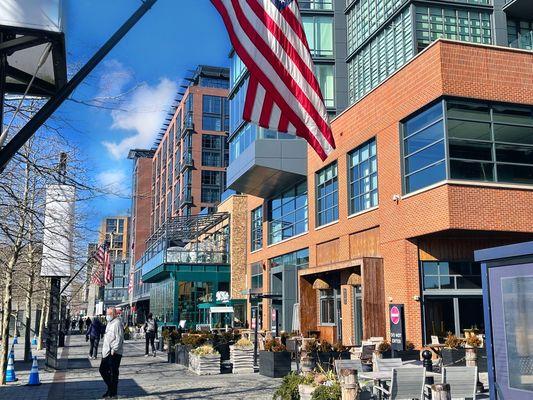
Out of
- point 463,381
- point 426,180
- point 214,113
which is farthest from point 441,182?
point 214,113

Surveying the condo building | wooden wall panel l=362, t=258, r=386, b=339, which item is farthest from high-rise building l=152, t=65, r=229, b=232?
wooden wall panel l=362, t=258, r=386, b=339

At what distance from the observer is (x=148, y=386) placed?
1498 centimetres

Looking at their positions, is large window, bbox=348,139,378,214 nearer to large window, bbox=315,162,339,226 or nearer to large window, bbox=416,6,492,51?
large window, bbox=315,162,339,226

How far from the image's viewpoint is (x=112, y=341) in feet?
40.7

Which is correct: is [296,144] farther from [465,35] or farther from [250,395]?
[250,395]

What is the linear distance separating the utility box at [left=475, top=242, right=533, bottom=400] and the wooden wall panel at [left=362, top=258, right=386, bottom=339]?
14.5 m

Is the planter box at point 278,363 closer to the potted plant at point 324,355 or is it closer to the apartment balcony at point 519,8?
the potted plant at point 324,355

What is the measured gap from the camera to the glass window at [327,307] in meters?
27.4

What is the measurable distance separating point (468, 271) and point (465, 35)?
47.0ft

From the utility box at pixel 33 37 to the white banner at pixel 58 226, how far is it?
836cm

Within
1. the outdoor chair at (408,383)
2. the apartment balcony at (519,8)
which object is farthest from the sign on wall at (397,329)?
the apartment balcony at (519,8)

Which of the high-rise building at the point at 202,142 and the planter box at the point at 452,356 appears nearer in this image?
the planter box at the point at 452,356

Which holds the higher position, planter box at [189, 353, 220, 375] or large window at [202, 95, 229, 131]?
large window at [202, 95, 229, 131]

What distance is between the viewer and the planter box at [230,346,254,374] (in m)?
18.3
